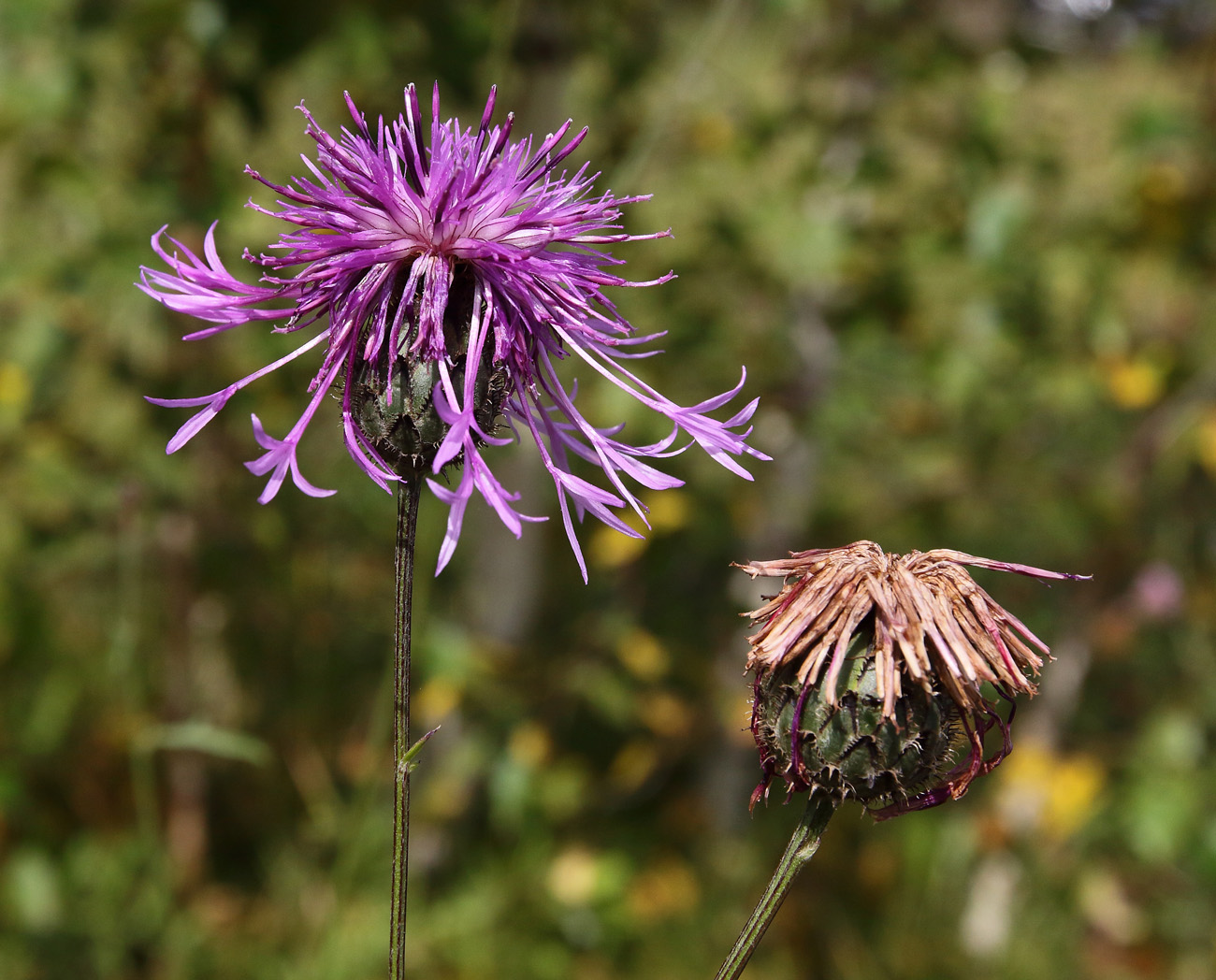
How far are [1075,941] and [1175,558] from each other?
1164mm

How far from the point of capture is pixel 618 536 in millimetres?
2635

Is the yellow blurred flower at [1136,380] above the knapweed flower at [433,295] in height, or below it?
above

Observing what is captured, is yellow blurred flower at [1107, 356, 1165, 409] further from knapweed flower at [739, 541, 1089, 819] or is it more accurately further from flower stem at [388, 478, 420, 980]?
flower stem at [388, 478, 420, 980]

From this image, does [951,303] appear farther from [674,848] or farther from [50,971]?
[50,971]

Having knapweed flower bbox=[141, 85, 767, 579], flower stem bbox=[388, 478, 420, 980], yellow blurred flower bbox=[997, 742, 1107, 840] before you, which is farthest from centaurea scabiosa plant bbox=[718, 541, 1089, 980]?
yellow blurred flower bbox=[997, 742, 1107, 840]

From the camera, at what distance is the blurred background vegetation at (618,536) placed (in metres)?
2.27

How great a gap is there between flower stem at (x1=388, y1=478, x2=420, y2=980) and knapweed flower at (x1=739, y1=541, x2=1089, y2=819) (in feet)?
1.02

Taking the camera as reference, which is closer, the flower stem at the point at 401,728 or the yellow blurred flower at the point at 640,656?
the flower stem at the point at 401,728

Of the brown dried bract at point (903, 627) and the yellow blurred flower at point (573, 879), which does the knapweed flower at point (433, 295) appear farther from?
the yellow blurred flower at point (573, 879)

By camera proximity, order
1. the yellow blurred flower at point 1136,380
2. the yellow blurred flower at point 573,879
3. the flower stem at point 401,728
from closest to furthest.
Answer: the flower stem at point 401,728
the yellow blurred flower at point 1136,380
the yellow blurred flower at point 573,879

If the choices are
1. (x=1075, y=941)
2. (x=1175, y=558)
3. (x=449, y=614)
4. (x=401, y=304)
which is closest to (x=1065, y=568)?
(x=1175, y=558)

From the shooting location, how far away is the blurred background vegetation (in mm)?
2273

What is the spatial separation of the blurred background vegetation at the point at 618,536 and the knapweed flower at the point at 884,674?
1.32 metres

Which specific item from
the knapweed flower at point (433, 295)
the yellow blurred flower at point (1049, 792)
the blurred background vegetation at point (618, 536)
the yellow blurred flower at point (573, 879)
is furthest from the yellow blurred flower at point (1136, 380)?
the knapweed flower at point (433, 295)
